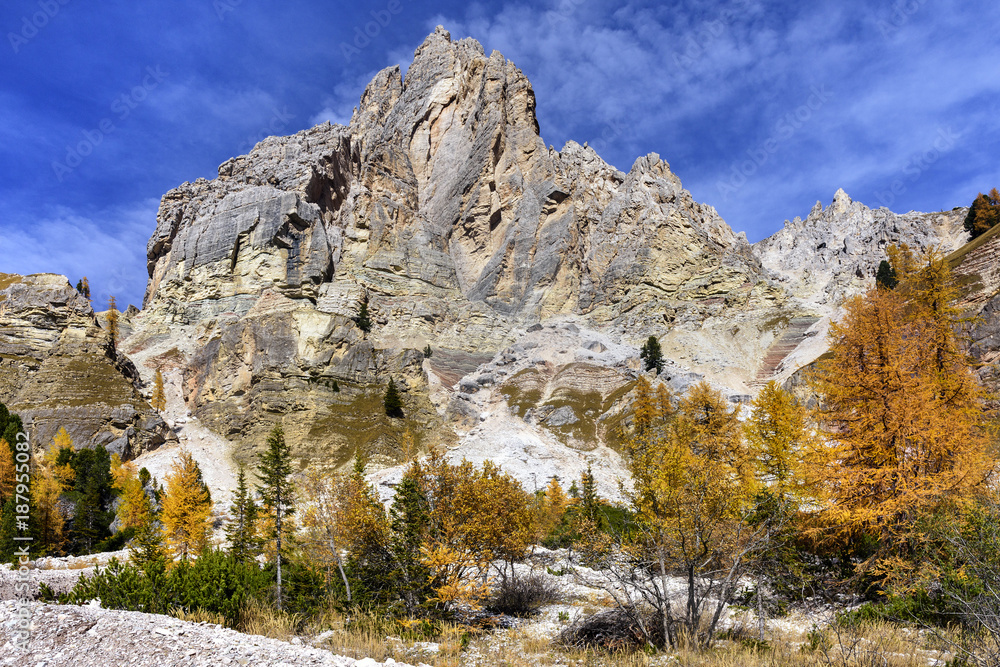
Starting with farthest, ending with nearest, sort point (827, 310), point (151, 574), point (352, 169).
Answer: point (352, 169), point (827, 310), point (151, 574)

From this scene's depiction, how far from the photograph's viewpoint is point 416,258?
101 meters

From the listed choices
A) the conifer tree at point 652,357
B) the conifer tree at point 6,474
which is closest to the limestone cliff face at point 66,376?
the conifer tree at point 6,474

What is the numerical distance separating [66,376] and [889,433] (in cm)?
7090

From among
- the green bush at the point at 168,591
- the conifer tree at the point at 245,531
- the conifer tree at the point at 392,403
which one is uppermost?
the conifer tree at the point at 392,403

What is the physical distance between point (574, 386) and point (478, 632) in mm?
52511

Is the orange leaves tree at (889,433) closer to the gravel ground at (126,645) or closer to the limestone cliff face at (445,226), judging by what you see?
the gravel ground at (126,645)

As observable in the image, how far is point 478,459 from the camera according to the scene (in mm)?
47781

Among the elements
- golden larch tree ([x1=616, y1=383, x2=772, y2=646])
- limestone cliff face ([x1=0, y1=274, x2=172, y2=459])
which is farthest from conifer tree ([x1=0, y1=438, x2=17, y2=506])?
golden larch tree ([x1=616, y1=383, x2=772, y2=646])

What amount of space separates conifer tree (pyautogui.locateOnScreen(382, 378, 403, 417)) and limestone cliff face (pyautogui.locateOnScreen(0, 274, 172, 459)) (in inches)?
933

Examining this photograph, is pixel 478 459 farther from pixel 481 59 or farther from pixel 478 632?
pixel 481 59

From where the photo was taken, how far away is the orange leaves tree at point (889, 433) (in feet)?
45.1

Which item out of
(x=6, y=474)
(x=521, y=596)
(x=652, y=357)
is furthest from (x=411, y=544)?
(x=652, y=357)

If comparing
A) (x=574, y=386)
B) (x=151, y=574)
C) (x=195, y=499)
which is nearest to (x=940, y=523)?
(x=151, y=574)

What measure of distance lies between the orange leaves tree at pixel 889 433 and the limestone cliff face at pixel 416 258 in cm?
4442
